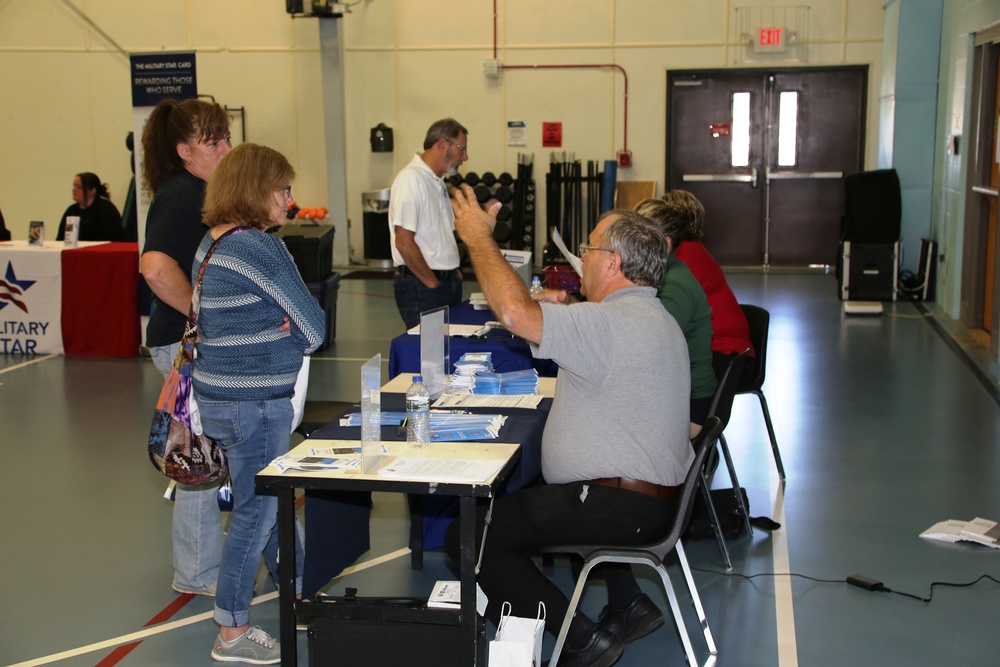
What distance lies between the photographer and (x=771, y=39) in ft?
37.6

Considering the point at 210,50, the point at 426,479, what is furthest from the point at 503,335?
the point at 210,50

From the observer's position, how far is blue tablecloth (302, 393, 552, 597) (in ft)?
9.71

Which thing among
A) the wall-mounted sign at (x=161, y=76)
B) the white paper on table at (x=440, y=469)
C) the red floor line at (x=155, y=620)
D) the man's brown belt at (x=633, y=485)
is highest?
the wall-mounted sign at (x=161, y=76)

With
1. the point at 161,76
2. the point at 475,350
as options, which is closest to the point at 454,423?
the point at 475,350

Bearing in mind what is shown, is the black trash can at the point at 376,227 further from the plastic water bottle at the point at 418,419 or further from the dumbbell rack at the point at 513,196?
the plastic water bottle at the point at 418,419

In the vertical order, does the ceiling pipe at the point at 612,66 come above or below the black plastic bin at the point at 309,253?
above

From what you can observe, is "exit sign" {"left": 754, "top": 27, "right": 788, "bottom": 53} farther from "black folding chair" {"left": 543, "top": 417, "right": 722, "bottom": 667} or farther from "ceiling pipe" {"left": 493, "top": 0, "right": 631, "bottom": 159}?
"black folding chair" {"left": 543, "top": 417, "right": 722, "bottom": 667}

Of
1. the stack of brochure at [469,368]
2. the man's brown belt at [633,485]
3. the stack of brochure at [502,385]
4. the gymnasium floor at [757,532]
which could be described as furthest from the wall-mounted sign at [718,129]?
the man's brown belt at [633,485]

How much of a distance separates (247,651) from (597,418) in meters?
1.24

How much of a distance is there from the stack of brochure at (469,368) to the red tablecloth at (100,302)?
4.45 meters

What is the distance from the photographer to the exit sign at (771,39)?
1143 centimetres

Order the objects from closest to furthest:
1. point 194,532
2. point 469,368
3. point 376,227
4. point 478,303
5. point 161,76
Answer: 1. point 194,532
2. point 469,368
3. point 478,303
4. point 161,76
5. point 376,227

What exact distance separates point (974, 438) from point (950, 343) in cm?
262

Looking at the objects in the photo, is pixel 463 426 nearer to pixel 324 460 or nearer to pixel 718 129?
pixel 324 460
